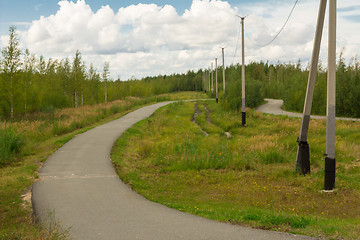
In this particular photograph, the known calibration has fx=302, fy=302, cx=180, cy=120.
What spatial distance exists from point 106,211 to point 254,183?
5279 millimetres

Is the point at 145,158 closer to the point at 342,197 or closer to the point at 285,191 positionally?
the point at 285,191

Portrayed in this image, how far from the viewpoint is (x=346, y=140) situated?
1678 centimetres

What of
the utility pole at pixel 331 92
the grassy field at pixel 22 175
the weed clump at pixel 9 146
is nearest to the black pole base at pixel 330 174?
the utility pole at pixel 331 92

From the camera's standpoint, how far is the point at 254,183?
1023 cm

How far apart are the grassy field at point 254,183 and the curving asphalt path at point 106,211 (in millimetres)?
495

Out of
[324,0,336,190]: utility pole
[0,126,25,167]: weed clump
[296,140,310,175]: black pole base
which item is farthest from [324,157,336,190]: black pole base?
[0,126,25,167]: weed clump

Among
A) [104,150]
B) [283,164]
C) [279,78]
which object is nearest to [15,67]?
[104,150]

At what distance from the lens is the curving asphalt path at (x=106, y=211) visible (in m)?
5.77

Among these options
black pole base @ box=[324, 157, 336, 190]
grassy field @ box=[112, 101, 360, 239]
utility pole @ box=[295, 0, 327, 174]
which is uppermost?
utility pole @ box=[295, 0, 327, 174]

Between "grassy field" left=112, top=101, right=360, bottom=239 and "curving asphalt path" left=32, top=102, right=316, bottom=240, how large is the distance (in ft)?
1.62

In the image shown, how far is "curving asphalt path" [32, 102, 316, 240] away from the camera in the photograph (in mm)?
5773

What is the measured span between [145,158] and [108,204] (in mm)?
6712

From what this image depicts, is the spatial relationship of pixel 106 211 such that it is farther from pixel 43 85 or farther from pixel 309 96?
pixel 43 85

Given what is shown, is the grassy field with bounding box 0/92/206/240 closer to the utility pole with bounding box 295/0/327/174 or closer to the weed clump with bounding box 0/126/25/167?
the weed clump with bounding box 0/126/25/167
